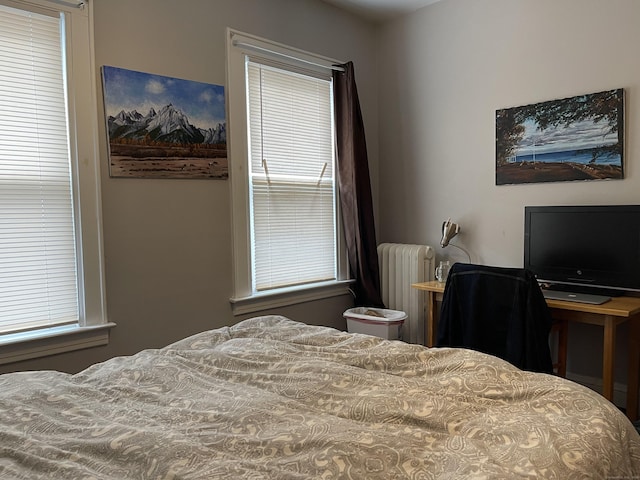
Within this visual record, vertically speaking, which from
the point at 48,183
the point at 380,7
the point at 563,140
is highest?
the point at 380,7

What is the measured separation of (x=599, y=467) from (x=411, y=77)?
10.6 feet

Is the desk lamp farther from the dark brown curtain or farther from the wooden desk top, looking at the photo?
the wooden desk top

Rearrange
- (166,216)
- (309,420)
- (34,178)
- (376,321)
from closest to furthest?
(309,420)
(34,178)
(166,216)
(376,321)

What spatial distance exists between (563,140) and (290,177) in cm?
176

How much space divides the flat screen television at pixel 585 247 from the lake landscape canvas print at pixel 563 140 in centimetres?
26

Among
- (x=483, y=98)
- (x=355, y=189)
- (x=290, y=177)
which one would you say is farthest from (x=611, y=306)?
(x=290, y=177)

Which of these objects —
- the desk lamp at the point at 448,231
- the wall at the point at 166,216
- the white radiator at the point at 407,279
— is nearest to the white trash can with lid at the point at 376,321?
the white radiator at the point at 407,279

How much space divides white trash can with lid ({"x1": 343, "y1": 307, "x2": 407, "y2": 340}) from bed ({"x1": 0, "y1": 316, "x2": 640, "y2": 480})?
5.43ft

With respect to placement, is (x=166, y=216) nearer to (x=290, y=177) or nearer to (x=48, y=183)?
(x=48, y=183)

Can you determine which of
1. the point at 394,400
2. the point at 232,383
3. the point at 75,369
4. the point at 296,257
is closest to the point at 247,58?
the point at 296,257

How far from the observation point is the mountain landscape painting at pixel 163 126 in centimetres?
246

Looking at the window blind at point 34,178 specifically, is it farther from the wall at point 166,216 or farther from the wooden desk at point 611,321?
the wooden desk at point 611,321

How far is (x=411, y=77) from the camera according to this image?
373 centimetres

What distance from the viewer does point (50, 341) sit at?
2.28 meters
